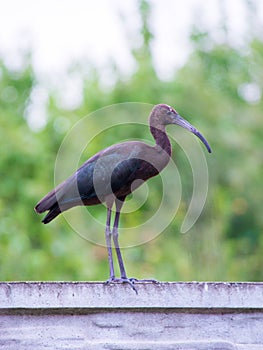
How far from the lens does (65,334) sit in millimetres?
5305

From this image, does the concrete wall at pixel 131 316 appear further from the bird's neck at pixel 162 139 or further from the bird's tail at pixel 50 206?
the bird's neck at pixel 162 139

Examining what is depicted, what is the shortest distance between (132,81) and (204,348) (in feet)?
55.4

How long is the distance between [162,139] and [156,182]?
12000 mm

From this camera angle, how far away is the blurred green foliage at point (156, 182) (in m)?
16.3

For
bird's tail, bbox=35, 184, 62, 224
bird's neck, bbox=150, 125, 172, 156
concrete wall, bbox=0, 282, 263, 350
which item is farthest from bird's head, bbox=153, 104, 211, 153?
concrete wall, bbox=0, 282, 263, 350

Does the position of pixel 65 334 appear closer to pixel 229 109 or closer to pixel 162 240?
pixel 162 240

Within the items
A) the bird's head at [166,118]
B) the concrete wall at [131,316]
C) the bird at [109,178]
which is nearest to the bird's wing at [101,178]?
the bird at [109,178]

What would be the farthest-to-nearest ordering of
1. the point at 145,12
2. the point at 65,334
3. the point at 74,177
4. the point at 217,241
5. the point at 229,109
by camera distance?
the point at 145,12, the point at 229,109, the point at 217,241, the point at 74,177, the point at 65,334

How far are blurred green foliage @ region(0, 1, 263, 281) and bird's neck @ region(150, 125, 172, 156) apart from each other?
738 centimetres

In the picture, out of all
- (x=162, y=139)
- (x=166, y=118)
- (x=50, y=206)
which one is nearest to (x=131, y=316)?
(x=50, y=206)

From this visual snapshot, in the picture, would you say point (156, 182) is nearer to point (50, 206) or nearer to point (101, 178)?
point (101, 178)

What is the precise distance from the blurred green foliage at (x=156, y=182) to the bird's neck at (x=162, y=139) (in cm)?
738

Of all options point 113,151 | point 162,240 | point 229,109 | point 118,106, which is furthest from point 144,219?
point 113,151

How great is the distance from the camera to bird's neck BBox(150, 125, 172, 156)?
7242 mm
